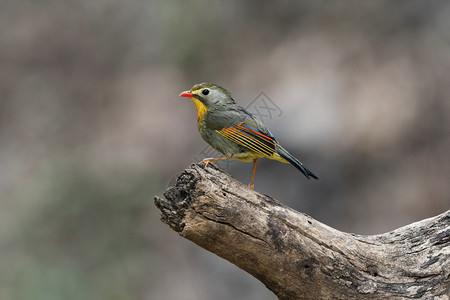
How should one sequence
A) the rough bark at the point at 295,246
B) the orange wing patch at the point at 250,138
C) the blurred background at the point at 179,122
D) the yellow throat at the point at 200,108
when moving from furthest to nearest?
the blurred background at the point at 179,122 < the yellow throat at the point at 200,108 < the orange wing patch at the point at 250,138 < the rough bark at the point at 295,246

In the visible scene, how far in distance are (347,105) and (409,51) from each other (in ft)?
5.29

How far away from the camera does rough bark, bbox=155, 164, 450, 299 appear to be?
144 inches

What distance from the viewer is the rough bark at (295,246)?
3.65 meters

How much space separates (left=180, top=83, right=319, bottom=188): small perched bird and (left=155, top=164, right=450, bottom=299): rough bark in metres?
0.52

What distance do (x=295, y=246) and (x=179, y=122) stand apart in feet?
21.8

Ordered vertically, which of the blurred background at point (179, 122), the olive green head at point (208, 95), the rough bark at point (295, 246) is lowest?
the rough bark at point (295, 246)

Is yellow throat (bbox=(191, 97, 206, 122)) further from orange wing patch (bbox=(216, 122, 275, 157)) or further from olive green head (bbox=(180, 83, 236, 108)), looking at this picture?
orange wing patch (bbox=(216, 122, 275, 157))

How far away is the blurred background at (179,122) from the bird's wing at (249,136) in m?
3.01

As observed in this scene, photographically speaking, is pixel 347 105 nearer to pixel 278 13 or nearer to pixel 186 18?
pixel 278 13

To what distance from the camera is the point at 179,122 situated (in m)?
10.3

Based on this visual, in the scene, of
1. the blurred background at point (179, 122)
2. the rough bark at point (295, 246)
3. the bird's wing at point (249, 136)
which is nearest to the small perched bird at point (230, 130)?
the bird's wing at point (249, 136)

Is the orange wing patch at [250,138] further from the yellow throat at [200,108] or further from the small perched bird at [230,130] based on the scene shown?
the yellow throat at [200,108]

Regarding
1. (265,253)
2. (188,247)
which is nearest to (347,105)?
(188,247)

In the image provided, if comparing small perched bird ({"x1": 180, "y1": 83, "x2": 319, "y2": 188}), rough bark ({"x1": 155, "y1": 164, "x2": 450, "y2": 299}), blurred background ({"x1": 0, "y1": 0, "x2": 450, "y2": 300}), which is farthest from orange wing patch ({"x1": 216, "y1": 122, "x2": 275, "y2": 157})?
blurred background ({"x1": 0, "y1": 0, "x2": 450, "y2": 300})
